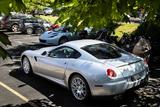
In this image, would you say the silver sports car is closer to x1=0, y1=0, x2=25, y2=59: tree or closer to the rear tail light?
the rear tail light

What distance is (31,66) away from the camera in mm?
10273

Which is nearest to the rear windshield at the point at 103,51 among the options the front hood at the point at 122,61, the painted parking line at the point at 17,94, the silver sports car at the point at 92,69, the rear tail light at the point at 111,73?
the silver sports car at the point at 92,69

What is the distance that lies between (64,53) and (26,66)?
7.64 feet

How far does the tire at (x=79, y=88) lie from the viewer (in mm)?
7777

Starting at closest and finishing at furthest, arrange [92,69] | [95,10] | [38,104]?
[95,10] < [92,69] < [38,104]

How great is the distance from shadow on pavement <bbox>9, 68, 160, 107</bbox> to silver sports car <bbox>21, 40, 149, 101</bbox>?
10.7 inches

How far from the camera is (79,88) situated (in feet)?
26.1

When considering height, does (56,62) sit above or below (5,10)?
below

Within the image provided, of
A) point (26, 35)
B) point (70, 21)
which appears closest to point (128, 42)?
point (70, 21)

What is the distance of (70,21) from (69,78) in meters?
4.13

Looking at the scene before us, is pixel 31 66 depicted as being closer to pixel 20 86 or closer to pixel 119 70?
pixel 20 86

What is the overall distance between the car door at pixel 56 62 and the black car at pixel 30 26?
15.9m

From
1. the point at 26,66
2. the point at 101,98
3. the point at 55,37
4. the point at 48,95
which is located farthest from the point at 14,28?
the point at 101,98

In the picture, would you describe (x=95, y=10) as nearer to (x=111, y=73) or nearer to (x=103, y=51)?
(x=111, y=73)
